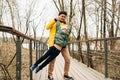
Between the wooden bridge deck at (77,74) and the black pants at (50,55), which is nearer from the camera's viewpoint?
the black pants at (50,55)

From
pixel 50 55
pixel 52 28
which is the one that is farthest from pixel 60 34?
pixel 50 55

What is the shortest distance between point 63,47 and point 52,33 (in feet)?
1.56

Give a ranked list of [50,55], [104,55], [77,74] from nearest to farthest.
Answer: [50,55] < [104,55] < [77,74]

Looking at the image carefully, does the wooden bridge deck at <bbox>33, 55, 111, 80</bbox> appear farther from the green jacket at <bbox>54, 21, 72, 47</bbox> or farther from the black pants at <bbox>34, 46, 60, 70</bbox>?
the green jacket at <bbox>54, 21, 72, 47</bbox>

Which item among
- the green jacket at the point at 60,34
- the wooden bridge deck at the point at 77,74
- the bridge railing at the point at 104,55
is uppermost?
the green jacket at the point at 60,34

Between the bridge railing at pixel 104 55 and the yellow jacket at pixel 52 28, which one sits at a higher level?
the yellow jacket at pixel 52 28

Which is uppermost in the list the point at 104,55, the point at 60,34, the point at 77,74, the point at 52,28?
the point at 52,28

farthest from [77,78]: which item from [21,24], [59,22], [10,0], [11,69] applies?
[21,24]

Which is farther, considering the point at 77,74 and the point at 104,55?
the point at 77,74

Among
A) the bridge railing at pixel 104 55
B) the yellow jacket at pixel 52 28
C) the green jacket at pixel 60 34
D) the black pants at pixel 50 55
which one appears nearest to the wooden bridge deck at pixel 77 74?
the bridge railing at pixel 104 55

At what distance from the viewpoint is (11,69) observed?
4.02 meters

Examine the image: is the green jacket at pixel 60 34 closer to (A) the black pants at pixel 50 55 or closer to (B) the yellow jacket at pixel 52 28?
(B) the yellow jacket at pixel 52 28

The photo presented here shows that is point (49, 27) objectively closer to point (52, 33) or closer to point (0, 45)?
point (52, 33)

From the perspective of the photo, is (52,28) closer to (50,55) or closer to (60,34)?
(60,34)
